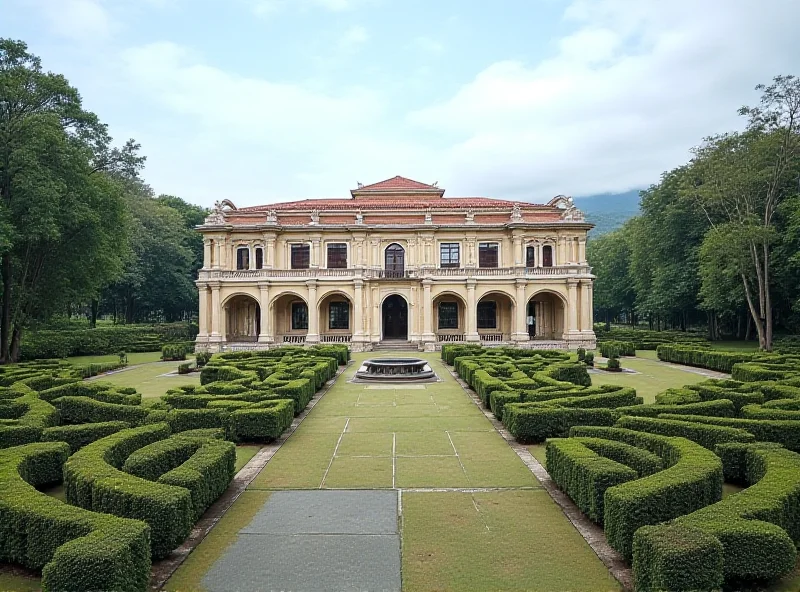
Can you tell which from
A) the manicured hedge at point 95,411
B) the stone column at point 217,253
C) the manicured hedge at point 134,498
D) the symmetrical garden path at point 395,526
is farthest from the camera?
the stone column at point 217,253

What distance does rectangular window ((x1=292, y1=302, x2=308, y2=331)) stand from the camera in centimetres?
4206

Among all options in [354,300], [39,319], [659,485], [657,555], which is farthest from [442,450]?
[39,319]

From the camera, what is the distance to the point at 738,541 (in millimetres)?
5480

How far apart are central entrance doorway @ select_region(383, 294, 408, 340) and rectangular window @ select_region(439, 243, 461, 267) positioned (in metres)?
4.63

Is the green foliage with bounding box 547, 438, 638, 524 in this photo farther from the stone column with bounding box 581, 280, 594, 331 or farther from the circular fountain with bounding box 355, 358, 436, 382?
the stone column with bounding box 581, 280, 594, 331

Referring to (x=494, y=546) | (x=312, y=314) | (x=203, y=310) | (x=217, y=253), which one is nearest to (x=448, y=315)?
(x=312, y=314)

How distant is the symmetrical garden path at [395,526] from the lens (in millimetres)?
6062

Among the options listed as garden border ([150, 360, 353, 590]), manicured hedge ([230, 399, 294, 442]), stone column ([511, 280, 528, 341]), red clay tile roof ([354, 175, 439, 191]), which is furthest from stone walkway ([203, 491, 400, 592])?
red clay tile roof ([354, 175, 439, 191])

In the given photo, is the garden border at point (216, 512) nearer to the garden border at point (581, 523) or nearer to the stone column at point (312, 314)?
the garden border at point (581, 523)

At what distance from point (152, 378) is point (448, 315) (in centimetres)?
2402

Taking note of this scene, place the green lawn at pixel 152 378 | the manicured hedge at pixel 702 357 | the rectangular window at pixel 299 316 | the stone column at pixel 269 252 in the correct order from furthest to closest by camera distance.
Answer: the rectangular window at pixel 299 316 < the stone column at pixel 269 252 < the manicured hedge at pixel 702 357 < the green lawn at pixel 152 378

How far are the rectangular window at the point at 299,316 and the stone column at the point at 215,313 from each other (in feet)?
19.1

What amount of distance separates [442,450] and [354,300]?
27.6 metres

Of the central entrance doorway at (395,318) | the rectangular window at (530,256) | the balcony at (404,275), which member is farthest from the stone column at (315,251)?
the rectangular window at (530,256)
